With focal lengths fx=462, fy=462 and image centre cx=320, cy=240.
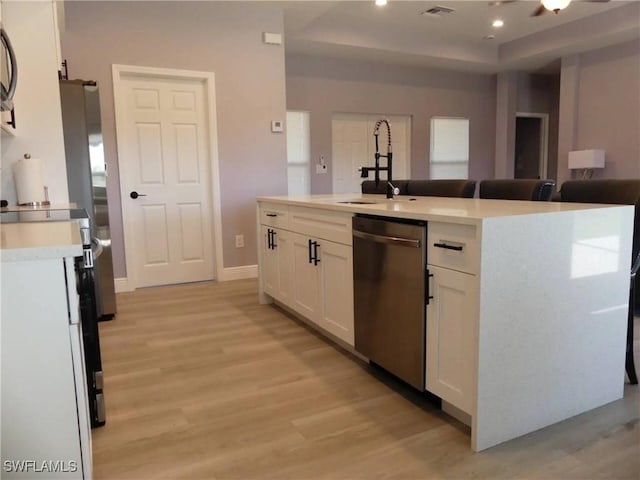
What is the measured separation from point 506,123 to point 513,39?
4.34 feet

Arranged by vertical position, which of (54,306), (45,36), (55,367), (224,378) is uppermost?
(45,36)

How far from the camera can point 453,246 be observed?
5.68ft

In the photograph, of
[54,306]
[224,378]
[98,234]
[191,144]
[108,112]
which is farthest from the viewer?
[191,144]

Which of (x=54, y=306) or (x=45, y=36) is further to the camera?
(x=45, y=36)

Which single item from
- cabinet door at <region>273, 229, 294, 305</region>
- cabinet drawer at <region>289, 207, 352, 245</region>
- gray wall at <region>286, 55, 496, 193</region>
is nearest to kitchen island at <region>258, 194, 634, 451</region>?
cabinet drawer at <region>289, 207, 352, 245</region>

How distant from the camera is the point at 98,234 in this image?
3299mm

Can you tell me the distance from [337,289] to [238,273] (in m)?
2.30

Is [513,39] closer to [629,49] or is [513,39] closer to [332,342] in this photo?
[629,49]

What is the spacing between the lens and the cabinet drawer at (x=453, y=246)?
1656 mm

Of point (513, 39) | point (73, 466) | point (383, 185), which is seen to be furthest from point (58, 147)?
point (513, 39)

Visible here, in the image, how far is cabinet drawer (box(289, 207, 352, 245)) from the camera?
2461mm

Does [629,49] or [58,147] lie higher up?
[629,49]

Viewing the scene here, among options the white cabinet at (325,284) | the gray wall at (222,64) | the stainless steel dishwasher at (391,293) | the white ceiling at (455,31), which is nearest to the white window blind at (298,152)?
the white ceiling at (455,31)

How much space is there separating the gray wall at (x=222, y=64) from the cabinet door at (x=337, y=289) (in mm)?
2147
